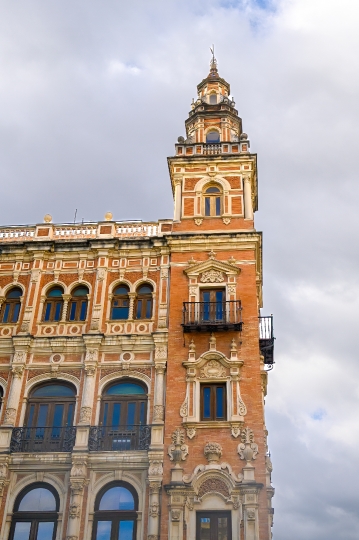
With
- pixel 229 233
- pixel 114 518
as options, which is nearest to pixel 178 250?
pixel 229 233

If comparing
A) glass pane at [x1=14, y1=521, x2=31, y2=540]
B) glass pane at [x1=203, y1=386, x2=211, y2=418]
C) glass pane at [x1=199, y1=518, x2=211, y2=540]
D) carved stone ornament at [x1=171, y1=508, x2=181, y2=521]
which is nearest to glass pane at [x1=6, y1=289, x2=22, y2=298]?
glass pane at [x1=203, y1=386, x2=211, y2=418]

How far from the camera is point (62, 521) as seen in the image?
25750 millimetres

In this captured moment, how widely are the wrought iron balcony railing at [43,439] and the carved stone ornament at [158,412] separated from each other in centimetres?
348

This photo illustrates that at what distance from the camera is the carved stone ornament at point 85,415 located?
27409 mm

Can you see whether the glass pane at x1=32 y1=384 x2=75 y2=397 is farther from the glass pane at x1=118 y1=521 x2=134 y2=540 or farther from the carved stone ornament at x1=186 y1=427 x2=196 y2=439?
the glass pane at x1=118 y1=521 x2=134 y2=540

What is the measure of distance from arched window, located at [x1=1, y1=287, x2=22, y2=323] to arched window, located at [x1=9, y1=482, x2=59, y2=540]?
8.26m

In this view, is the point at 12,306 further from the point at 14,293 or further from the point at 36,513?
the point at 36,513

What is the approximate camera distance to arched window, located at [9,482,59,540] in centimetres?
2583

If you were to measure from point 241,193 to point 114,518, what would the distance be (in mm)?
16892

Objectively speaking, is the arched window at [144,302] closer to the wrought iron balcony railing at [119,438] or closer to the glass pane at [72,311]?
the glass pane at [72,311]

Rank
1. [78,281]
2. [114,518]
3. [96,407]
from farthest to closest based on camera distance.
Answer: [78,281], [96,407], [114,518]

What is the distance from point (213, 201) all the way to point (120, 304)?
7438 mm

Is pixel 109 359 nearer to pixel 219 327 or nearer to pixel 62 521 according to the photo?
pixel 219 327

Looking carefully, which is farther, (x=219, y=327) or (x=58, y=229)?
(x=58, y=229)
